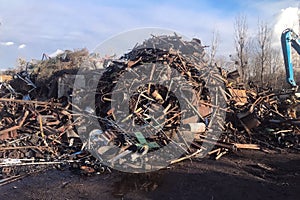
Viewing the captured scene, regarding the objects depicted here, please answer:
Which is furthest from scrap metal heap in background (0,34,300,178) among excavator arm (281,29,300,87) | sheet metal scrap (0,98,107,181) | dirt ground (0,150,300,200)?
Answer: excavator arm (281,29,300,87)

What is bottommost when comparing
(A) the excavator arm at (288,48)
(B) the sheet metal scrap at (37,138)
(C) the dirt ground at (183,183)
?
(C) the dirt ground at (183,183)

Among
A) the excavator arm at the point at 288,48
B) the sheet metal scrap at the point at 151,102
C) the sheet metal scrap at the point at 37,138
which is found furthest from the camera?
the excavator arm at the point at 288,48

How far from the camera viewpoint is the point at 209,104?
7.75 m

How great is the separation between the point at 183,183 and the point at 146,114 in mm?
2417

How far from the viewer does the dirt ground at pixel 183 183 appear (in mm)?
4605

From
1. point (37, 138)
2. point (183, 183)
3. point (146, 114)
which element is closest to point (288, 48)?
point (146, 114)

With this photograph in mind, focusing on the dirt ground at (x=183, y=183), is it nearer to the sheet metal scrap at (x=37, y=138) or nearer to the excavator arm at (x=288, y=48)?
the sheet metal scrap at (x=37, y=138)

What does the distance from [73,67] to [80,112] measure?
3.11 meters

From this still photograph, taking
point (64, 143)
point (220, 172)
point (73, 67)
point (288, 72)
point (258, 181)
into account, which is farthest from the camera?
point (73, 67)

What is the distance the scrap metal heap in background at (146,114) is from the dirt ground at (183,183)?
463mm

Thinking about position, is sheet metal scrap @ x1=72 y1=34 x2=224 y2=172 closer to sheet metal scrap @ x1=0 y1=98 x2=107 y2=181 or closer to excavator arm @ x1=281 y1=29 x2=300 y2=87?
sheet metal scrap @ x1=0 y1=98 x2=107 y2=181

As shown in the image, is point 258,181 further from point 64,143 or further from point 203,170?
point 64,143

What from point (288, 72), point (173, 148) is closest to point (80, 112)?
point (173, 148)

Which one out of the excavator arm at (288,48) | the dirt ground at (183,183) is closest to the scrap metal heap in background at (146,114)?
the dirt ground at (183,183)
